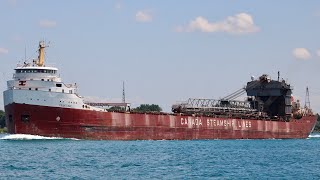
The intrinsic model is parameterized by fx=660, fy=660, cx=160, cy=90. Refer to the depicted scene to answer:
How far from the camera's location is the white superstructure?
219 feet

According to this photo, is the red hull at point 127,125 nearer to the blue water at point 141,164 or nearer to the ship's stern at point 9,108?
the ship's stern at point 9,108

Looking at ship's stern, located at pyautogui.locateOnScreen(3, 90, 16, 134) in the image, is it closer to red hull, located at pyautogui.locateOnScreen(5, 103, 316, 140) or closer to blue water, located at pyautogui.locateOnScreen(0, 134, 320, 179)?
red hull, located at pyautogui.locateOnScreen(5, 103, 316, 140)

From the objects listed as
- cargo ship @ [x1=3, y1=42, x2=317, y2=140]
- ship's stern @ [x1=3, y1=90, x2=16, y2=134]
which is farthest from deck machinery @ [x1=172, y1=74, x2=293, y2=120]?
ship's stern @ [x1=3, y1=90, x2=16, y2=134]

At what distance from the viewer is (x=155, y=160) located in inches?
1804

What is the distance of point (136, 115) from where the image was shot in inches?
2963

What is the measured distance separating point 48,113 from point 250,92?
39.8m

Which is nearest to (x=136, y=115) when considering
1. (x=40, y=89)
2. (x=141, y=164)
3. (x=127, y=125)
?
(x=127, y=125)

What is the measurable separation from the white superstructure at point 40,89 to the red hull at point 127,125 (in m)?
0.64

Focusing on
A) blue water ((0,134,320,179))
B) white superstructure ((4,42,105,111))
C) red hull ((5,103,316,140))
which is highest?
white superstructure ((4,42,105,111))

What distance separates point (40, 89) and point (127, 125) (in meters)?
11.8

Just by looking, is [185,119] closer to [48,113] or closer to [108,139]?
[108,139]

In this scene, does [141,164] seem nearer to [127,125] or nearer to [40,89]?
[40,89]

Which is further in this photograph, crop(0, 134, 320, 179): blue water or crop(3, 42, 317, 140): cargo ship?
crop(3, 42, 317, 140): cargo ship

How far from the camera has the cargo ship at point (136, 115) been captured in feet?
220
